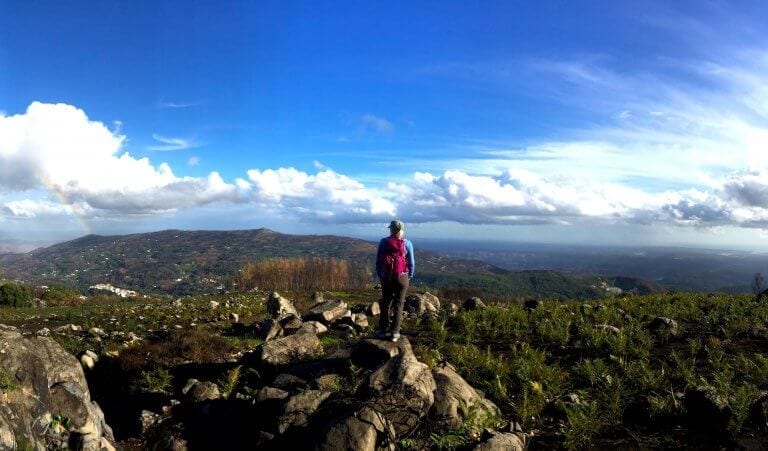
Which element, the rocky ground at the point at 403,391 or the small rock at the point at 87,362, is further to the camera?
the small rock at the point at 87,362

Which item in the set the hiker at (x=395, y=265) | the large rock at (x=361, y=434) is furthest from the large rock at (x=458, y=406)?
the hiker at (x=395, y=265)

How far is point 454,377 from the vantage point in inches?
386

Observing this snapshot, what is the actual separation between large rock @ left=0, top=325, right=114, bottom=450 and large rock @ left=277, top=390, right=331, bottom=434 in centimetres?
388

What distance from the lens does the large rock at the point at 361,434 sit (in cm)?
758

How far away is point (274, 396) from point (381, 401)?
2846 millimetres

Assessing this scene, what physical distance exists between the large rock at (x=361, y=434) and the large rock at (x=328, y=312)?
468 inches

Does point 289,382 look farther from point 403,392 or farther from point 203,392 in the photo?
point 403,392

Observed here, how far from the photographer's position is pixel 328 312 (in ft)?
66.6

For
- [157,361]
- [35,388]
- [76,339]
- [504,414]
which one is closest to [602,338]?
[504,414]

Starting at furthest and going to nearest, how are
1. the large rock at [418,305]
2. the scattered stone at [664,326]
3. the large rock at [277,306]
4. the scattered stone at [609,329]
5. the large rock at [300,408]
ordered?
the large rock at [277,306]
the large rock at [418,305]
the scattered stone at [664,326]
the scattered stone at [609,329]
the large rock at [300,408]

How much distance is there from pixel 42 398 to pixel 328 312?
12349 mm

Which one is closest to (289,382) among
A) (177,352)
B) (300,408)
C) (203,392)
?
(300,408)

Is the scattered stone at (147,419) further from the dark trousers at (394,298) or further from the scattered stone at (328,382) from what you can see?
the dark trousers at (394,298)

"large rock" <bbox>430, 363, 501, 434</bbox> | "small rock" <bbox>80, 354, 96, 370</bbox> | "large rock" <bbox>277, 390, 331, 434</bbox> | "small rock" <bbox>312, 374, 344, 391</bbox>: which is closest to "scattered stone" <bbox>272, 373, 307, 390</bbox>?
"small rock" <bbox>312, 374, 344, 391</bbox>
